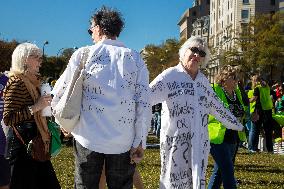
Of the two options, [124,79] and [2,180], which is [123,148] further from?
[2,180]

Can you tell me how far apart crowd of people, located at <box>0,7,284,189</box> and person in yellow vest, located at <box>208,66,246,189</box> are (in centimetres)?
1

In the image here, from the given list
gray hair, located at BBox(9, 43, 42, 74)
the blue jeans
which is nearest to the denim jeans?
gray hair, located at BBox(9, 43, 42, 74)

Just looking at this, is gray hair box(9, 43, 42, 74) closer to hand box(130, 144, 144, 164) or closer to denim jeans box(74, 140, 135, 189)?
denim jeans box(74, 140, 135, 189)

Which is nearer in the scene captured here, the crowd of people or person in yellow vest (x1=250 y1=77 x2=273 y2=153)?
the crowd of people

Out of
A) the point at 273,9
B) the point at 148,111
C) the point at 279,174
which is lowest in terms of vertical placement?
the point at 279,174

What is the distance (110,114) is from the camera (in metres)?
4.04

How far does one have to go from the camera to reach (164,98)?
5.53 m

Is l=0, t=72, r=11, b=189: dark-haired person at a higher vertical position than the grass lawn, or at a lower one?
higher

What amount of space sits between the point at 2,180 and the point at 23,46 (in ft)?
4.53

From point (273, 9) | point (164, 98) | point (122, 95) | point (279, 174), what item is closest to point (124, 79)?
point (122, 95)

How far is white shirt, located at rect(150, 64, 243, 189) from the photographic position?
549 centimetres

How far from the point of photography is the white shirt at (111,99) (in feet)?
13.2

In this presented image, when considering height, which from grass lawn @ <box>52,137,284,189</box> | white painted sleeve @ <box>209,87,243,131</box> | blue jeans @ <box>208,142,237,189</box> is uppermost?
white painted sleeve @ <box>209,87,243,131</box>

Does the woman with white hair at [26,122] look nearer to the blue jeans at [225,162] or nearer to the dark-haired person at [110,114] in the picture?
the dark-haired person at [110,114]
